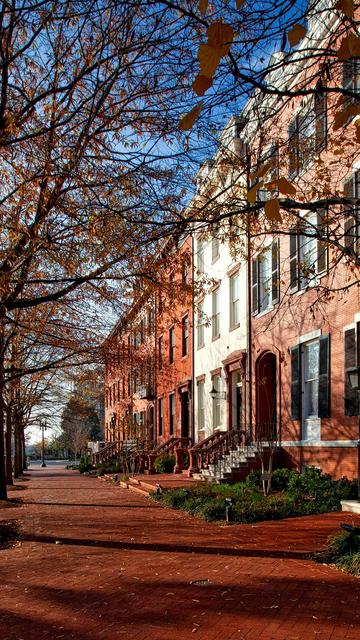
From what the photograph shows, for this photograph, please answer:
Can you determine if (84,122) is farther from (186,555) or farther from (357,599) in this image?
(357,599)

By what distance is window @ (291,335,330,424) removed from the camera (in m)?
16.7

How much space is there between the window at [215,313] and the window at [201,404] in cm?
285

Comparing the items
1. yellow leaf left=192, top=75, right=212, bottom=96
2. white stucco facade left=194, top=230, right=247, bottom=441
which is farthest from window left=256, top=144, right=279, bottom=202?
white stucco facade left=194, top=230, right=247, bottom=441

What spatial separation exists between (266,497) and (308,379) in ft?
11.8

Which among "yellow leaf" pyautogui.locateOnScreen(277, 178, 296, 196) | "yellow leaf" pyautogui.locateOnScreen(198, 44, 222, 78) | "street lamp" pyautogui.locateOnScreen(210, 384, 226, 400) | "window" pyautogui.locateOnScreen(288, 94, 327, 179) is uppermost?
"window" pyautogui.locateOnScreen(288, 94, 327, 179)

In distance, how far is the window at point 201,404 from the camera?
2852 centimetres

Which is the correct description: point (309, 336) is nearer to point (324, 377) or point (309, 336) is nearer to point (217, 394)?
point (324, 377)

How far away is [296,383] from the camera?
18484mm

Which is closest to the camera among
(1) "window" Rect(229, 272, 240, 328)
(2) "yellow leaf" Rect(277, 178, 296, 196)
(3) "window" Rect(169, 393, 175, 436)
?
(2) "yellow leaf" Rect(277, 178, 296, 196)

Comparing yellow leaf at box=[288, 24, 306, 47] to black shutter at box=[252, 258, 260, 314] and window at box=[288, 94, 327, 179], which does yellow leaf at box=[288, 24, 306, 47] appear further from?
black shutter at box=[252, 258, 260, 314]

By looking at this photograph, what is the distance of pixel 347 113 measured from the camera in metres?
3.94

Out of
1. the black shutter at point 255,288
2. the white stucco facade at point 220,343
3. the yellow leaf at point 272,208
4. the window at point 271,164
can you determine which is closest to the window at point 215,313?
the white stucco facade at point 220,343

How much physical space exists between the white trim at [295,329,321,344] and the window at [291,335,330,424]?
118 mm

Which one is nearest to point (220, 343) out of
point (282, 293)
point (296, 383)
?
point (282, 293)
